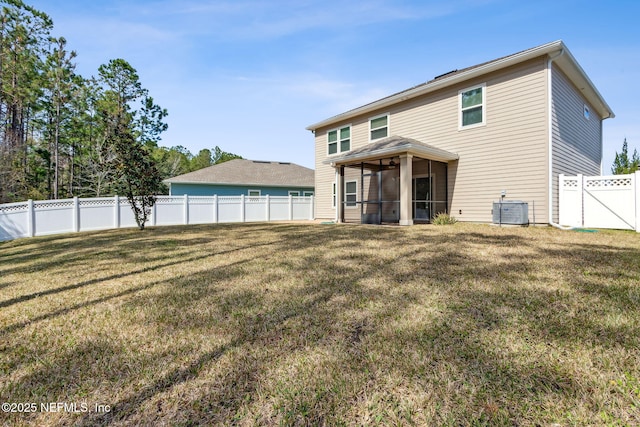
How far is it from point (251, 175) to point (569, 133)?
1800 cm

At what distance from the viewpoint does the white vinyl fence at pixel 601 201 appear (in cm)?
770

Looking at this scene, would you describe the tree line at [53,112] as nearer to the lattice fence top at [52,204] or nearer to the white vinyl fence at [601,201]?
the lattice fence top at [52,204]

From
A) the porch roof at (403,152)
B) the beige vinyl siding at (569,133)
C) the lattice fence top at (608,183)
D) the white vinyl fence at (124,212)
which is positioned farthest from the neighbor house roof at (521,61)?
the white vinyl fence at (124,212)

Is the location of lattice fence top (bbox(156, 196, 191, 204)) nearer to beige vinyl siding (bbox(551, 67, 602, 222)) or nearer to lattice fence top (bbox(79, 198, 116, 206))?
lattice fence top (bbox(79, 198, 116, 206))

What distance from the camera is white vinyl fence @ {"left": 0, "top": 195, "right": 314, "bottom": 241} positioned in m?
10.4

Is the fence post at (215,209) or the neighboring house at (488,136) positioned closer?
the neighboring house at (488,136)

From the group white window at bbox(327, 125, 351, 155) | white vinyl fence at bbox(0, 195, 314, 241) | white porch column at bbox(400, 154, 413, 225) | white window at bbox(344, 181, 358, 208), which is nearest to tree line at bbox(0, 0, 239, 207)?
white vinyl fence at bbox(0, 195, 314, 241)

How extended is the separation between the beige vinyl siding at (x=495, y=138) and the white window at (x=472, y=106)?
5.9 inches

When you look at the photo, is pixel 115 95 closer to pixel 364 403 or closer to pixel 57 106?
pixel 57 106

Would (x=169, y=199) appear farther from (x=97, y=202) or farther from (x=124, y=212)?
(x=97, y=202)

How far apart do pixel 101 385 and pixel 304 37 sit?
11.1m

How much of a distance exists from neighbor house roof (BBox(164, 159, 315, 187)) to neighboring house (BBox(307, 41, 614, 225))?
10053 mm

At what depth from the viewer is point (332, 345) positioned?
2.12 meters

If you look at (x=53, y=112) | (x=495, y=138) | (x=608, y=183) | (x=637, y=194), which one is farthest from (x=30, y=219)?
(x=637, y=194)
